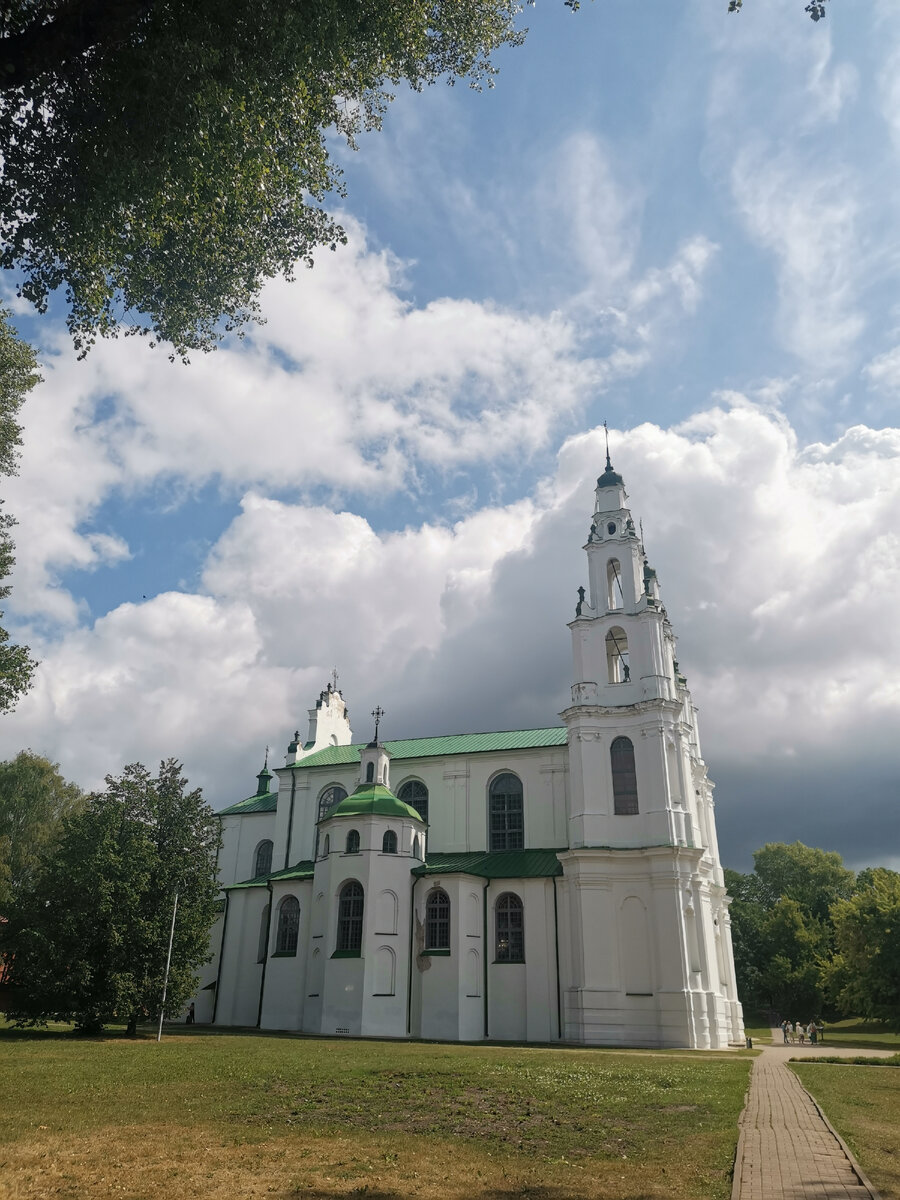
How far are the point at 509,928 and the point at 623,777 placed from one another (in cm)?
849

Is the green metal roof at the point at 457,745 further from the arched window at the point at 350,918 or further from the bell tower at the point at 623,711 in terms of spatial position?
the arched window at the point at 350,918

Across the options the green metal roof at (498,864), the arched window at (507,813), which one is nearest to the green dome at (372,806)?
the green metal roof at (498,864)

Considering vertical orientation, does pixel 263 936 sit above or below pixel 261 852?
below

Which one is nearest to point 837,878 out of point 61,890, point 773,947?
point 773,947

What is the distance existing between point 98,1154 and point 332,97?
16.6 metres

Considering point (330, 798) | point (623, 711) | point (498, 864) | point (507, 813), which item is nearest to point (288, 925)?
point (330, 798)

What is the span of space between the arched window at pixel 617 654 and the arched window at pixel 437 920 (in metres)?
13.1

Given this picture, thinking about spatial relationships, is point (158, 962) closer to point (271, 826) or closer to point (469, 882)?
point (469, 882)

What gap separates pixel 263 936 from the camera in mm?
40312

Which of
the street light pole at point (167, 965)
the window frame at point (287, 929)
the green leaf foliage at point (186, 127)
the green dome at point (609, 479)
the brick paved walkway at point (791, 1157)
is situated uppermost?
the green dome at point (609, 479)

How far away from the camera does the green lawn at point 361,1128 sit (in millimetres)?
8750

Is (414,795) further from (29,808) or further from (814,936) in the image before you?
(814,936)

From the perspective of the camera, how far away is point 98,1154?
9.91m

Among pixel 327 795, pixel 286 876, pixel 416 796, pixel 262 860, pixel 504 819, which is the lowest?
pixel 286 876
